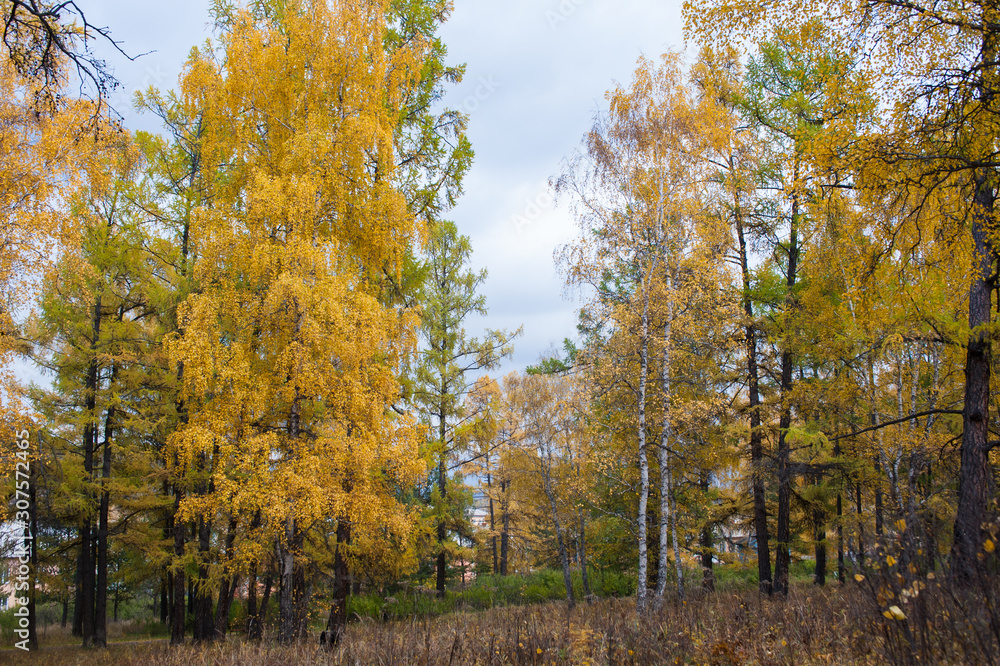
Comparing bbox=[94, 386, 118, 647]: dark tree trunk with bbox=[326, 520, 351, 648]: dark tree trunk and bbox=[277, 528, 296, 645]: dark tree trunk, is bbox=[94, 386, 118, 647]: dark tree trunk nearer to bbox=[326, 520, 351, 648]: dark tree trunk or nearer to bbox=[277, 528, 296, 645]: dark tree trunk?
bbox=[326, 520, 351, 648]: dark tree trunk

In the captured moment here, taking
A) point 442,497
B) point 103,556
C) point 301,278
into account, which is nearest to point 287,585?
point 301,278

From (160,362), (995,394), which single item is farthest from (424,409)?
(995,394)

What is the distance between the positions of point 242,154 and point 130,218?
664 centimetres

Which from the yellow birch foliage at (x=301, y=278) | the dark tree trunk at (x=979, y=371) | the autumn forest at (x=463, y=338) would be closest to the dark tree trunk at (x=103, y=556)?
the autumn forest at (x=463, y=338)

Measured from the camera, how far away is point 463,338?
17188 mm

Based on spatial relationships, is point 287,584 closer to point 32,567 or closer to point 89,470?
point 89,470

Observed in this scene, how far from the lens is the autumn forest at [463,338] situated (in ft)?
16.9

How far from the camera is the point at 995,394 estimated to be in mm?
7758

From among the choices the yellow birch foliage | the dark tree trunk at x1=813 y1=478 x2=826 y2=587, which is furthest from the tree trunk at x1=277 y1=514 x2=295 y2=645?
the dark tree trunk at x1=813 y1=478 x2=826 y2=587

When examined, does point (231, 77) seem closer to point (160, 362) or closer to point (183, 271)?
point (183, 271)

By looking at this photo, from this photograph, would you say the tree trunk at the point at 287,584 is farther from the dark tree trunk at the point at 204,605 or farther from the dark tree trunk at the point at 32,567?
the dark tree trunk at the point at 32,567

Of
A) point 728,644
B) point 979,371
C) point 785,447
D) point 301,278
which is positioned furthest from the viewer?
point 785,447

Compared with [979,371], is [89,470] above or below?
below

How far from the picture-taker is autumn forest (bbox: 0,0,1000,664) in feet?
16.9
